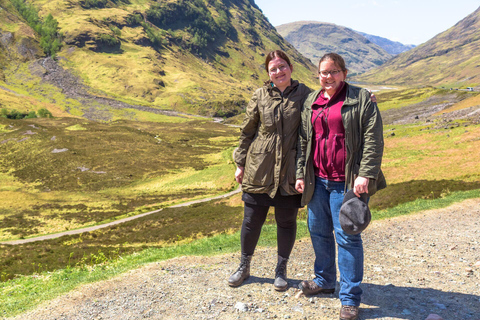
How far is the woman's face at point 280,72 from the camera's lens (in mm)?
7078

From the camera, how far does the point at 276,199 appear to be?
7.37 metres

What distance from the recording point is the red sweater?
632cm

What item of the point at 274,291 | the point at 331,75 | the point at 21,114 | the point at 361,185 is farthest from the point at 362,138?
the point at 21,114

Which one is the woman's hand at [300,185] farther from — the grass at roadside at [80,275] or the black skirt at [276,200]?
the grass at roadside at [80,275]

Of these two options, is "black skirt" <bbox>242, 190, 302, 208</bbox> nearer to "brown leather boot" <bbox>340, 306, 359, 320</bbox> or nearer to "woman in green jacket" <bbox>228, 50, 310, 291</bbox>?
"woman in green jacket" <bbox>228, 50, 310, 291</bbox>

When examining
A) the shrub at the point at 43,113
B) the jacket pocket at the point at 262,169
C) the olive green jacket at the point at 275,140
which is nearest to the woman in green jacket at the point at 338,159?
the olive green jacket at the point at 275,140

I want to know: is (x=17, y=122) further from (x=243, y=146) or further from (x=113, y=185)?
(x=243, y=146)

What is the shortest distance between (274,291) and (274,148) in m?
3.32

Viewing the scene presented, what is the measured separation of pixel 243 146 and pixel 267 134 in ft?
2.48

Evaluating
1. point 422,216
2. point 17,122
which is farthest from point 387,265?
point 17,122

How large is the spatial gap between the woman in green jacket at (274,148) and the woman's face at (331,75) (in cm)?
78

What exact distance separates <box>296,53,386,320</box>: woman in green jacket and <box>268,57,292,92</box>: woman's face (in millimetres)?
656

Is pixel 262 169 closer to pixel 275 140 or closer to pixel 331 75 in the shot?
pixel 275 140

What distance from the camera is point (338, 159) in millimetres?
6418
